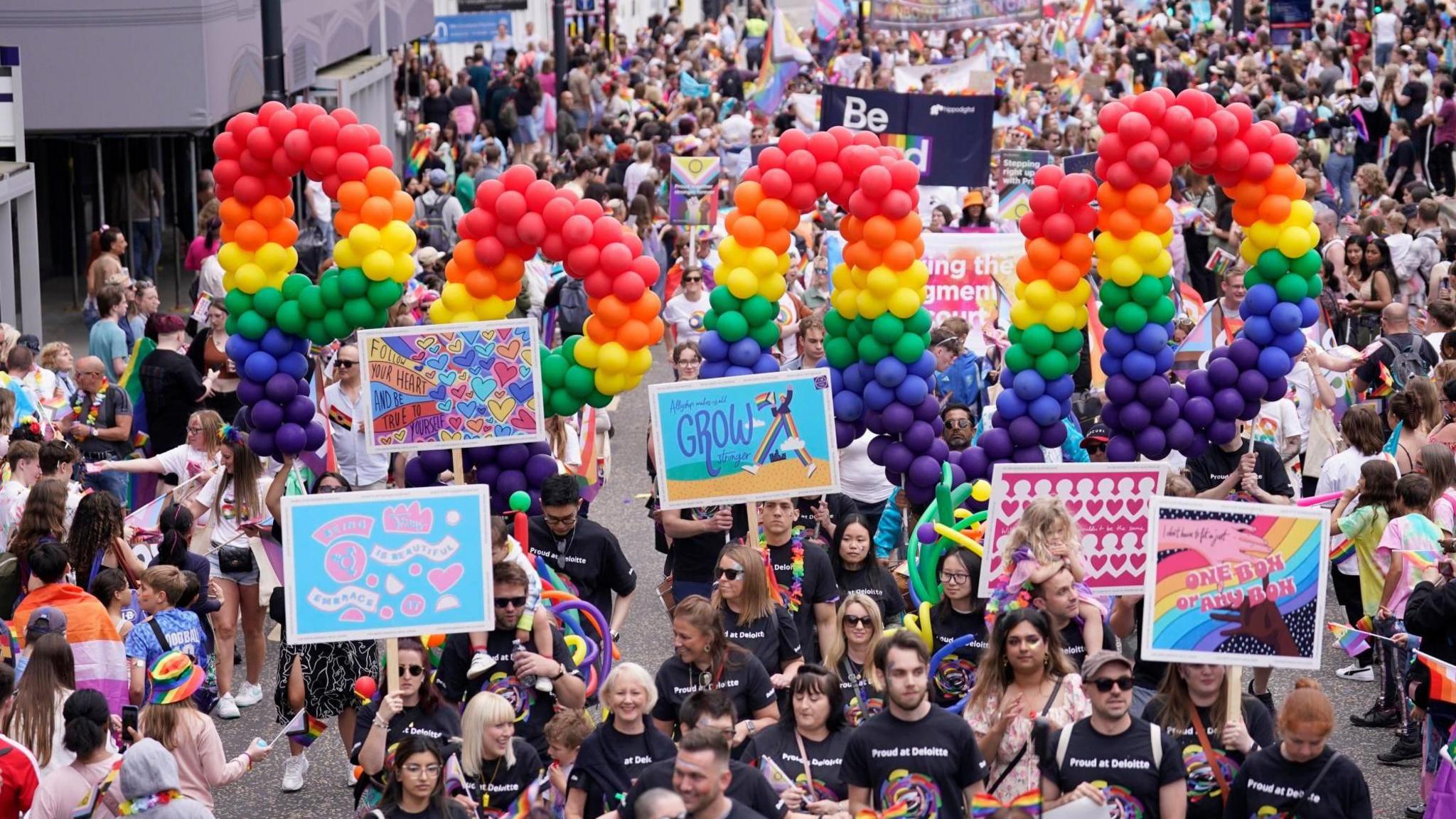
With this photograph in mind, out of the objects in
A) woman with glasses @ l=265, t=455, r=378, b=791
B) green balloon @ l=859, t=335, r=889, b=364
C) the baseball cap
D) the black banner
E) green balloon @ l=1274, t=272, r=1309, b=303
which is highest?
the black banner

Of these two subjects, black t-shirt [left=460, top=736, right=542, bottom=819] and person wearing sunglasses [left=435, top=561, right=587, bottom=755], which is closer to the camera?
black t-shirt [left=460, top=736, right=542, bottom=819]

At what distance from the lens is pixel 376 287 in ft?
35.6

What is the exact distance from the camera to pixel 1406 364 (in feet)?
43.1

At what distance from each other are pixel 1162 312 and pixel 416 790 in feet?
17.3

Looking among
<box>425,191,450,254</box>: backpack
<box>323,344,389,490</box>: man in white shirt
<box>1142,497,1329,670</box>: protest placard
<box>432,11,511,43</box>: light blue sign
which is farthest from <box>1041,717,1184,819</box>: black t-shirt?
<box>432,11,511,43</box>: light blue sign

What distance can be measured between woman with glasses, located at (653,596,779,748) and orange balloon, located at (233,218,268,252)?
387cm

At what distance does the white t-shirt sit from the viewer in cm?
1569

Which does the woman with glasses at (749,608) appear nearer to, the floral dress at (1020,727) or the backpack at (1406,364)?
the floral dress at (1020,727)

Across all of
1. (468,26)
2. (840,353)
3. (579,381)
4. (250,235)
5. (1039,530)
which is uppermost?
(468,26)

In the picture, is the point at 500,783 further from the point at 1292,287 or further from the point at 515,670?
the point at 1292,287

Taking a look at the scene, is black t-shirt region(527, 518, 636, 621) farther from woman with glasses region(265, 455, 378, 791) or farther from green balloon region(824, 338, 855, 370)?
green balloon region(824, 338, 855, 370)

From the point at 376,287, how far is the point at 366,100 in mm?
18792

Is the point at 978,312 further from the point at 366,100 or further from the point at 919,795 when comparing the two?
the point at 366,100

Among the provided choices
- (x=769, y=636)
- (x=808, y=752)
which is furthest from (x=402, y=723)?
(x=769, y=636)
